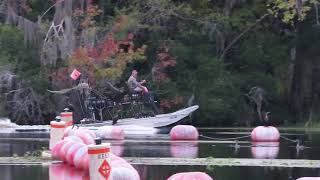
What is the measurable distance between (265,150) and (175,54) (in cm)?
1518

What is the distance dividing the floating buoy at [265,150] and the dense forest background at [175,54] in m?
9.80

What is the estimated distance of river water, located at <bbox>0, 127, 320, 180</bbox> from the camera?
14.9m

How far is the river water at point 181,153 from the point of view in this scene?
48.9ft

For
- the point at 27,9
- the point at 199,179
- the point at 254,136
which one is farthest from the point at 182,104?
the point at 199,179

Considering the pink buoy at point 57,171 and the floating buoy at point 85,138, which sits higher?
the floating buoy at point 85,138

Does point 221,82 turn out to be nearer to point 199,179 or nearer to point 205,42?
point 205,42

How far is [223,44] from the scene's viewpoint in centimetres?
3728

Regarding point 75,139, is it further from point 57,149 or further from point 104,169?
point 104,169

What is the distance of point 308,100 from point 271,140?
12800mm

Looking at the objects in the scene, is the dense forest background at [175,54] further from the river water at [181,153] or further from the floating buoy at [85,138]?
the floating buoy at [85,138]

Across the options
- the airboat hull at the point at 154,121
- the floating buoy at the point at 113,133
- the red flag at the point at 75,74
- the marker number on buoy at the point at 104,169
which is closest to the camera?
the marker number on buoy at the point at 104,169

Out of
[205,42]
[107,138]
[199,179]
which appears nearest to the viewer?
[199,179]

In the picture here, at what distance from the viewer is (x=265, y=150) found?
21031 mm

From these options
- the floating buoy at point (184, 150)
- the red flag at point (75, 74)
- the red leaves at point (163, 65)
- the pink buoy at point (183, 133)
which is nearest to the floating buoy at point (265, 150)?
the floating buoy at point (184, 150)
